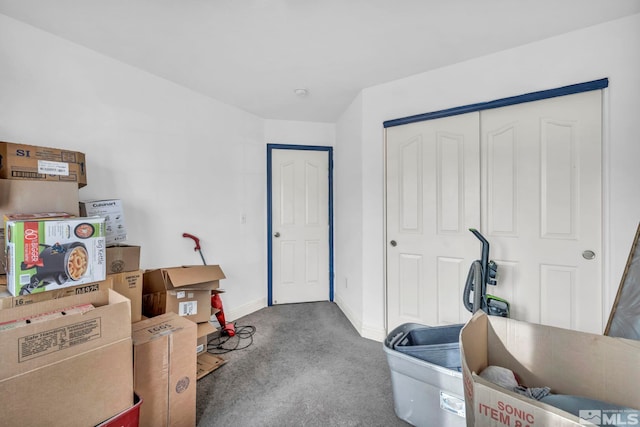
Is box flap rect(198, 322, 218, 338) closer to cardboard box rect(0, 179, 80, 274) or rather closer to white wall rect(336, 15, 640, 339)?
cardboard box rect(0, 179, 80, 274)

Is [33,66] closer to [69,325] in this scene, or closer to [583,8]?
[69,325]

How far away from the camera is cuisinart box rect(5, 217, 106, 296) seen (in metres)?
1.13

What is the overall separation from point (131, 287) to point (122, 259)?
0.19 metres

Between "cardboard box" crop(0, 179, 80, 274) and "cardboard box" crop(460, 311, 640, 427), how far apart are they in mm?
1948

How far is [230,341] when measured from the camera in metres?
2.53

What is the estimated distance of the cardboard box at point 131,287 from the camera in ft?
5.27

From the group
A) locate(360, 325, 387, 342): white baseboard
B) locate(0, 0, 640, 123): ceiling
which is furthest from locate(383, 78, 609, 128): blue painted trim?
locate(360, 325, 387, 342): white baseboard

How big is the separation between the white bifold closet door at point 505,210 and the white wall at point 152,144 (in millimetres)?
1624

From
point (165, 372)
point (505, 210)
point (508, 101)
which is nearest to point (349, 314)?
point (505, 210)

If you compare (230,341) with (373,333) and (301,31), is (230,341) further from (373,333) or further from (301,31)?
(301,31)

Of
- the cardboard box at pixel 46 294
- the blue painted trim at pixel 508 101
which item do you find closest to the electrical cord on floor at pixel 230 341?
the cardboard box at pixel 46 294

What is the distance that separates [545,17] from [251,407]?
2.97 meters

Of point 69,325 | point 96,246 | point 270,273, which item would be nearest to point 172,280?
point 96,246

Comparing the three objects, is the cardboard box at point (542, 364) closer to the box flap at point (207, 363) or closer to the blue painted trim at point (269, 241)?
the box flap at point (207, 363)
